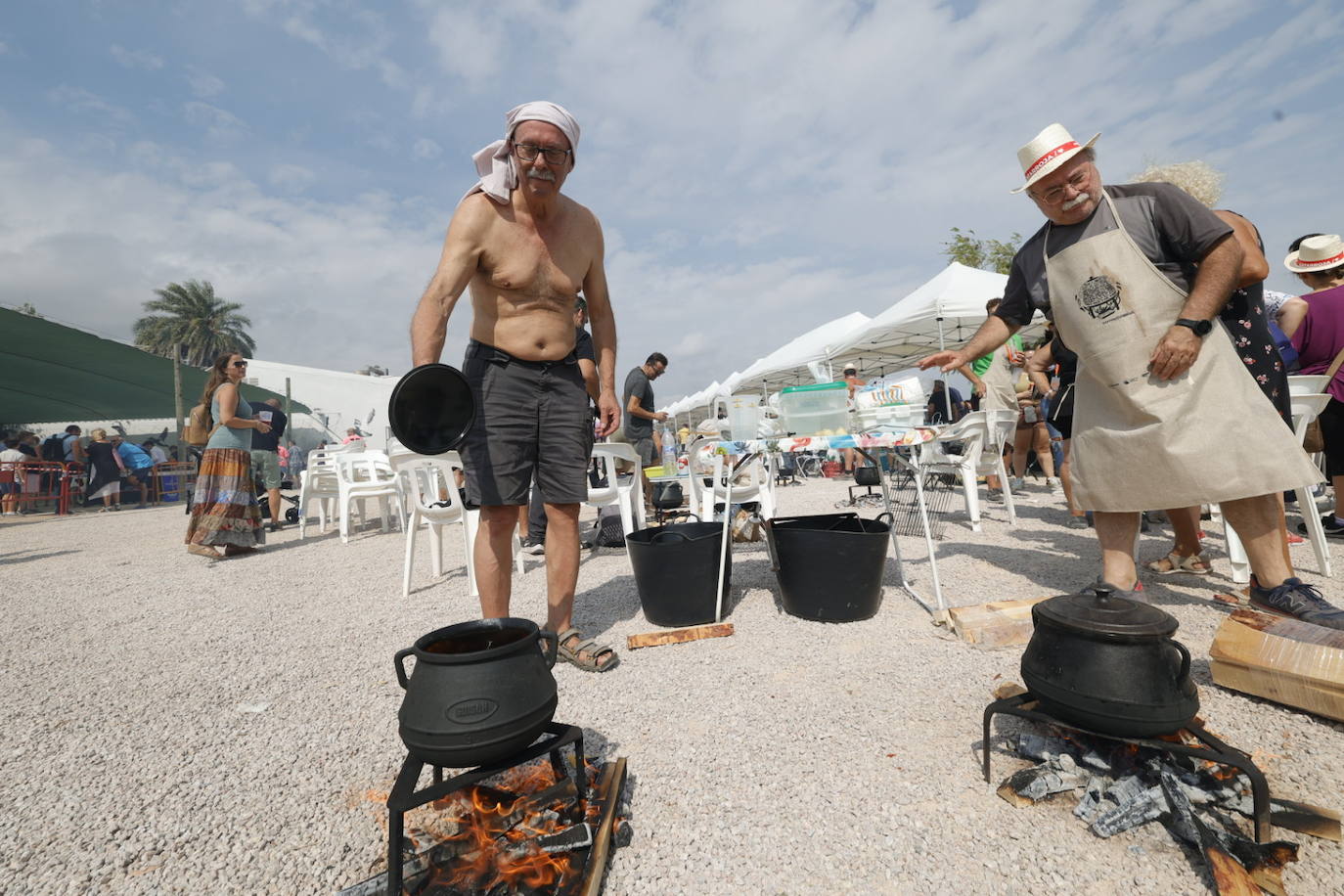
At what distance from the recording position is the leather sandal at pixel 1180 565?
3.25 metres

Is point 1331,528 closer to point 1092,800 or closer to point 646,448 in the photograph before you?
point 1092,800

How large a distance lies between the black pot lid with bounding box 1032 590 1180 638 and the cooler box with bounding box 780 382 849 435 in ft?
6.45

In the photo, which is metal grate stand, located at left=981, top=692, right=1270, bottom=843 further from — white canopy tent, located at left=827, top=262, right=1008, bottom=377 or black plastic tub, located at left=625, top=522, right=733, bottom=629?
white canopy tent, located at left=827, top=262, right=1008, bottom=377

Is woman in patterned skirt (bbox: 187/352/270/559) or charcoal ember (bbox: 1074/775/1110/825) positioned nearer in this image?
charcoal ember (bbox: 1074/775/1110/825)

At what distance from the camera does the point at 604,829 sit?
1291 mm

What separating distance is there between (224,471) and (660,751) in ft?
18.7

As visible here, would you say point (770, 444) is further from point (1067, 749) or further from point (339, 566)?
point (339, 566)

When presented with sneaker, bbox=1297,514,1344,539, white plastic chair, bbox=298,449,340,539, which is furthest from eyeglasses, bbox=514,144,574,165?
white plastic chair, bbox=298,449,340,539

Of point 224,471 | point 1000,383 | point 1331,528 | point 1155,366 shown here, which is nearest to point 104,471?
point 224,471

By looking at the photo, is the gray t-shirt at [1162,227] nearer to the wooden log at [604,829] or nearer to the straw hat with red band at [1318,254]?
the wooden log at [604,829]

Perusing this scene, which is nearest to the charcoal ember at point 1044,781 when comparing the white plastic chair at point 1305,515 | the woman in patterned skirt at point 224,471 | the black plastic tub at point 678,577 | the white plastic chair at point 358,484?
the black plastic tub at point 678,577

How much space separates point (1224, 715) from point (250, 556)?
7218 millimetres

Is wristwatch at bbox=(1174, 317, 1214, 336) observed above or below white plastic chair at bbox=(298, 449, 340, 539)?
above

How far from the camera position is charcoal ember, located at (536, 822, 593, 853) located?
1231mm
